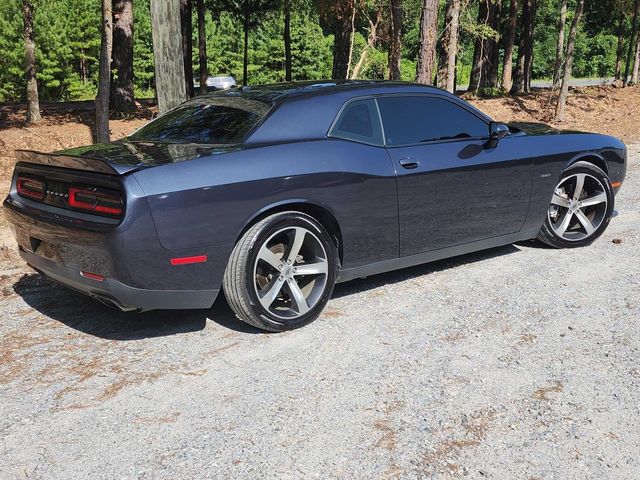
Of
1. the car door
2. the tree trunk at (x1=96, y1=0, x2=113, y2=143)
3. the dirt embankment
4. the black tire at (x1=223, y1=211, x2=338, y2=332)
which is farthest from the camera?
the dirt embankment

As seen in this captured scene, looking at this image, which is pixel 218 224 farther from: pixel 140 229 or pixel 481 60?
pixel 481 60

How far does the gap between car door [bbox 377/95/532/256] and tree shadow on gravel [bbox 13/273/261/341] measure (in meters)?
1.38

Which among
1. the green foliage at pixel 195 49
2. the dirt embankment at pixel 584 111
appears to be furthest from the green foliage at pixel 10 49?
the dirt embankment at pixel 584 111

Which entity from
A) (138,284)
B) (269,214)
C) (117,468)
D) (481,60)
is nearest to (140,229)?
(138,284)

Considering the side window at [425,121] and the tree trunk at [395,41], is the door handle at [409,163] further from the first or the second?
the tree trunk at [395,41]

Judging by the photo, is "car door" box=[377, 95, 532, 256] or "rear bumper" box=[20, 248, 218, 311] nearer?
"rear bumper" box=[20, 248, 218, 311]

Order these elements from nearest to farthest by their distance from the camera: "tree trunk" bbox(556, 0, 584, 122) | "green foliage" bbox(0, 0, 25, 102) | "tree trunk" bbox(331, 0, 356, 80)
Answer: "tree trunk" bbox(556, 0, 584, 122), "tree trunk" bbox(331, 0, 356, 80), "green foliage" bbox(0, 0, 25, 102)

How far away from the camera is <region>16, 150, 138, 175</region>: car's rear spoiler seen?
12.2 ft

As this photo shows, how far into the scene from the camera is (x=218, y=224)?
390 centimetres

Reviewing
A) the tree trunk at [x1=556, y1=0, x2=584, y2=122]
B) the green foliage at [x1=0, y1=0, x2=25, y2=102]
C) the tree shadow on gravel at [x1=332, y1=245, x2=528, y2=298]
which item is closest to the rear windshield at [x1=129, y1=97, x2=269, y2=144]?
the tree shadow on gravel at [x1=332, y1=245, x2=528, y2=298]

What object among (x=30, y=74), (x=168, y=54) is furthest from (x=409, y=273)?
(x=30, y=74)

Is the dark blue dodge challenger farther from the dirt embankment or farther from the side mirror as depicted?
the dirt embankment

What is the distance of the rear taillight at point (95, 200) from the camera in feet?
12.1

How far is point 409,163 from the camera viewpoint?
4773 mm
